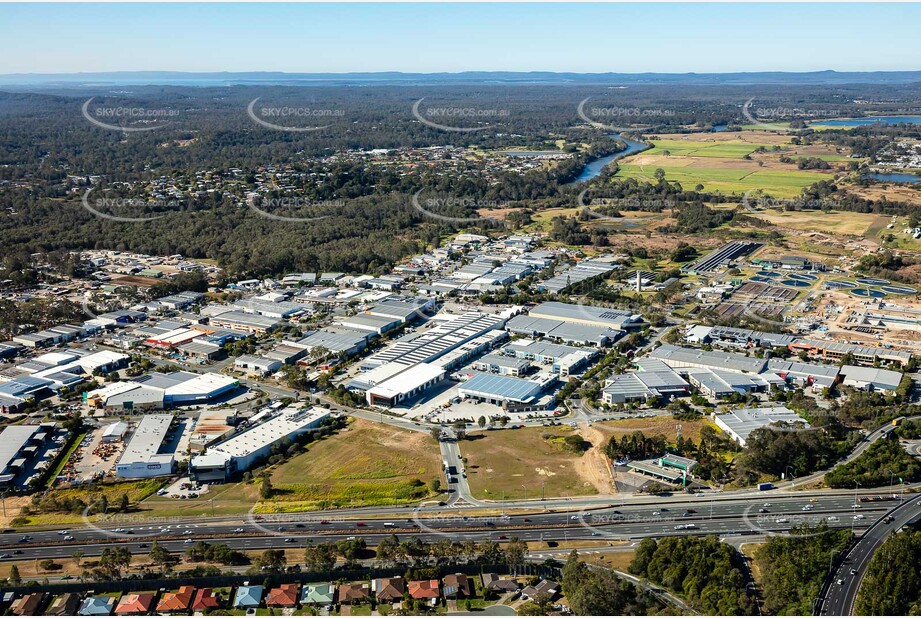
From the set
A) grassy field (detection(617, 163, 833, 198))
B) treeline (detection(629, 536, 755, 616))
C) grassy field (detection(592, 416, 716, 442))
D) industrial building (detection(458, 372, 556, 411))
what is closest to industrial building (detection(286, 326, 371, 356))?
industrial building (detection(458, 372, 556, 411))

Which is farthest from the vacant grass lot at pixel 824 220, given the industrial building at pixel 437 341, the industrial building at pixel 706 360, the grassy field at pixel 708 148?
the industrial building at pixel 437 341

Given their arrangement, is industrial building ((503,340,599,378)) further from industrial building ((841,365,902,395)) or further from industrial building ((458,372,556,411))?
industrial building ((841,365,902,395))

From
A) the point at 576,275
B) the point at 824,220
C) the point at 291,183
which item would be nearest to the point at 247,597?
the point at 576,275

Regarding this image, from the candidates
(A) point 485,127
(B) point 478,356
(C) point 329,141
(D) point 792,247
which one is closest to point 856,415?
(B) point 478,356

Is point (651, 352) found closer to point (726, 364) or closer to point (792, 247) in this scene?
point (726, 364)

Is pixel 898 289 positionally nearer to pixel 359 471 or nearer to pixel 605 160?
pixel 359 471

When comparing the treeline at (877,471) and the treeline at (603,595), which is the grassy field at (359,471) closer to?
the treeline at (603,595)
